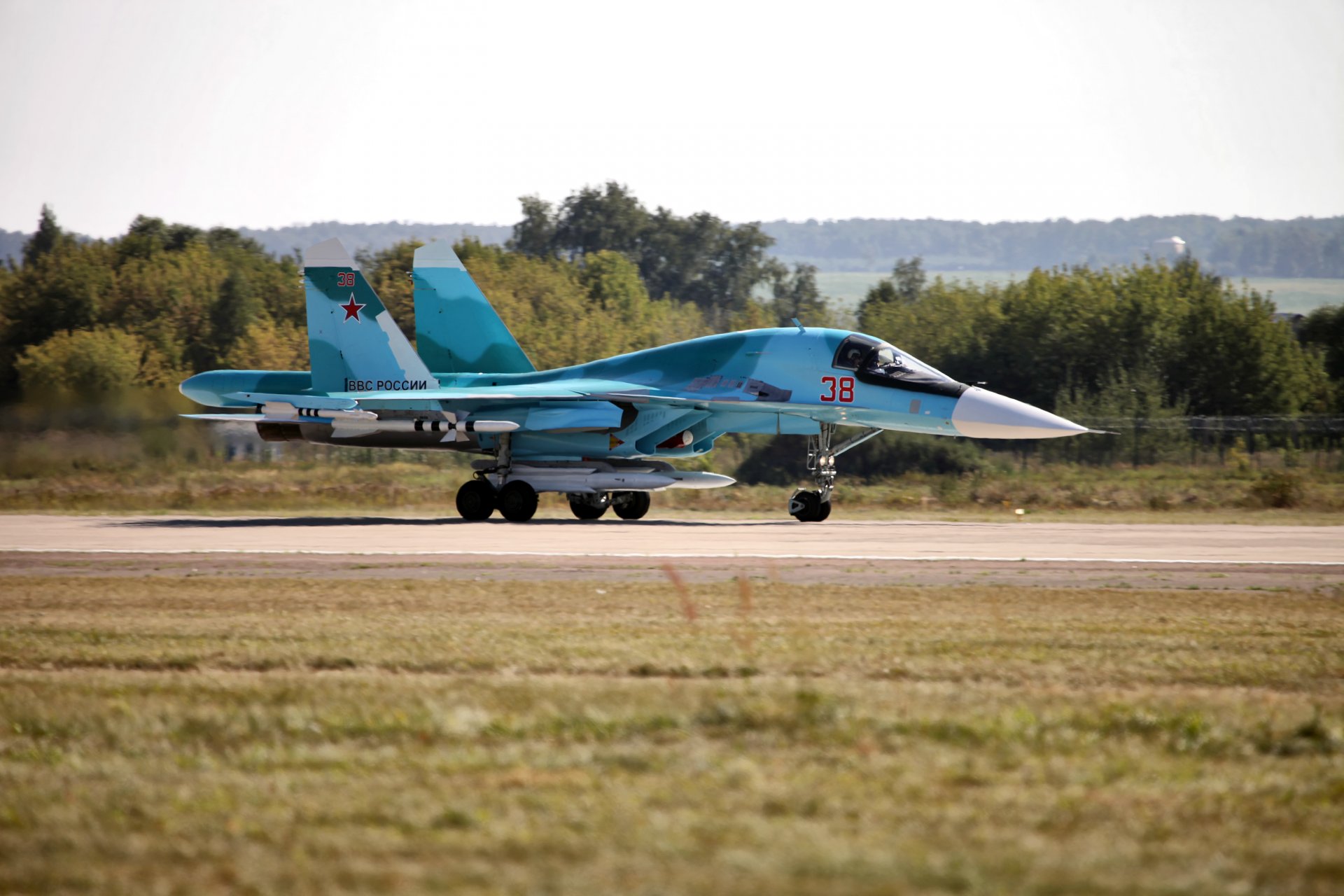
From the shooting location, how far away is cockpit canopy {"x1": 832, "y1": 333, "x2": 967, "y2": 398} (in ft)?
64.6

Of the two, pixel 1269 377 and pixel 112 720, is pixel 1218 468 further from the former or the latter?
pixel 112 720

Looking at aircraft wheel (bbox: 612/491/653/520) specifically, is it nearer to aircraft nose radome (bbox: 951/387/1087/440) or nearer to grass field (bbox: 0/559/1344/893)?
aircraft nose radome (bbox: 951/387/1087/440)

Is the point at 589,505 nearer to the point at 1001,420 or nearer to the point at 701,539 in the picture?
the point at 701,539

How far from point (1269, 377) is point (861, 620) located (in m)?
33.4

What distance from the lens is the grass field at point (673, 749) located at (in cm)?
452

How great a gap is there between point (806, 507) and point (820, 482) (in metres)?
0.46

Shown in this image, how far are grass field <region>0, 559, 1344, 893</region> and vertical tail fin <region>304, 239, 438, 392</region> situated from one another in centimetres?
1172

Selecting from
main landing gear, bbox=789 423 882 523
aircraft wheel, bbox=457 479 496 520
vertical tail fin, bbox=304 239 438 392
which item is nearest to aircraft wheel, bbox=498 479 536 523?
aircraft wheel, bbox=457 479 496 520

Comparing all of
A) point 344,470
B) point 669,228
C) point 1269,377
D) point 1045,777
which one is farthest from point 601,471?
point 669,228

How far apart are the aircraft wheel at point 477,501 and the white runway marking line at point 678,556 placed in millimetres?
5602

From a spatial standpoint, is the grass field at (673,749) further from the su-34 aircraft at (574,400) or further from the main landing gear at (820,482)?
the main landing gear at (820,482)

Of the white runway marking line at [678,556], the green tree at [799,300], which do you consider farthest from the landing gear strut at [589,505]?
the green tree at [799,300]

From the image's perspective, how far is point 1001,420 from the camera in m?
19.3

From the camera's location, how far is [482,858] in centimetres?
455
